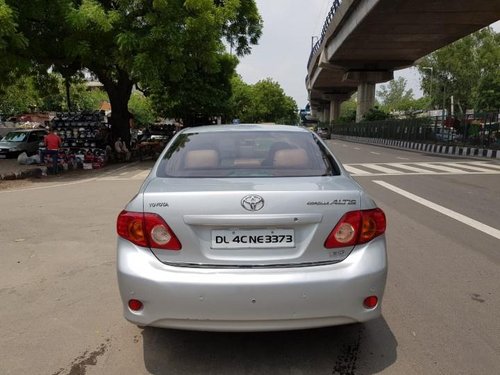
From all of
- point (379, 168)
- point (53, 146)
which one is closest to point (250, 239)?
point (379, 168)

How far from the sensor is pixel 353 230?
3305 mm

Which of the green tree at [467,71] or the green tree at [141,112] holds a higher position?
the green tree at [467,71]

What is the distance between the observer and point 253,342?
3752 mm

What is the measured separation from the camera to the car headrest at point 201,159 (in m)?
4.05

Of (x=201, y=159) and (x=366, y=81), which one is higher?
(x=366, y=81)

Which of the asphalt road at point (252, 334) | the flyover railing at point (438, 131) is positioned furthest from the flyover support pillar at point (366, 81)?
the asphalt road at point (252, 334)

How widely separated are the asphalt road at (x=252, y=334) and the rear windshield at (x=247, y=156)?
1.22 meters

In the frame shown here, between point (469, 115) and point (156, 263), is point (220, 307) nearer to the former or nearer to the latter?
point (156, 263)

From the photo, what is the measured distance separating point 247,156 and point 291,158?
38 cm

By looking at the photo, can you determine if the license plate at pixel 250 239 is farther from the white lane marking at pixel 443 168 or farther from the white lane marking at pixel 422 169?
the white lane marking at pixel 443 168

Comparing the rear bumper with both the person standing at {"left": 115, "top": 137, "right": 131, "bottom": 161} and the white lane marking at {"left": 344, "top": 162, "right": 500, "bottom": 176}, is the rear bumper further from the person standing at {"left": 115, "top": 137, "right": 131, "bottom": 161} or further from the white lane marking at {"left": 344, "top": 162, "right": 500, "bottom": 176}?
the person standing at {"left": 115, "top": 137, "right": 131, "bottom": 161}

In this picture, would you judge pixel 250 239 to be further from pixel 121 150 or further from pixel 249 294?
pixel 121 150

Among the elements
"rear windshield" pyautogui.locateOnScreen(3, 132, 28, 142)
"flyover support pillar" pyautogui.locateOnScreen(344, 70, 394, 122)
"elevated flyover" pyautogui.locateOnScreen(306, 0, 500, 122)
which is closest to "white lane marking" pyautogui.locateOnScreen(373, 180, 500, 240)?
"elevated flyover" pyautogui.locateOnScreen(306, 0, 500, 122)

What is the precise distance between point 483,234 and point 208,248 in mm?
5434
